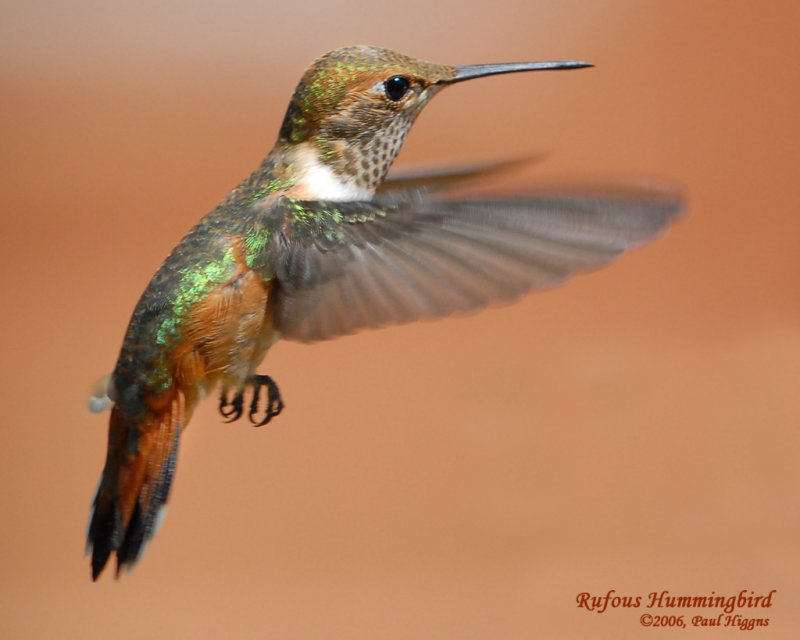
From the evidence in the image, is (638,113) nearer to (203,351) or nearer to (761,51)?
(761,51)

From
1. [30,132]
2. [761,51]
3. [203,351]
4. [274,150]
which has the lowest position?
[203,351]

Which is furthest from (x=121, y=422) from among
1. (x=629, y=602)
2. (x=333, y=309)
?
(x=629, y=602)

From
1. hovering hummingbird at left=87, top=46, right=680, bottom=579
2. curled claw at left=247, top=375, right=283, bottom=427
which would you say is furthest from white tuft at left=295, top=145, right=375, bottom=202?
curled claw at left=247, top=375, right=283, bottom=427

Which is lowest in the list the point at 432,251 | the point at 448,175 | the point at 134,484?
the point at 134,484

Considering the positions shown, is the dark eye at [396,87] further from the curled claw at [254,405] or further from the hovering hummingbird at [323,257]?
the curled claw at [254,405]

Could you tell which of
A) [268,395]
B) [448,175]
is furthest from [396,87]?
[268,395]

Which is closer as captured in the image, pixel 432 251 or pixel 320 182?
pixel 432 251

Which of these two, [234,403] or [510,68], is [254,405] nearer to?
[234,403]
